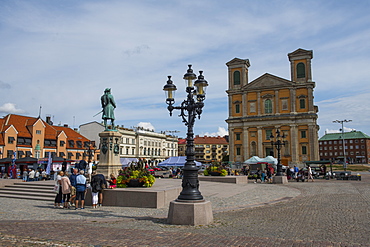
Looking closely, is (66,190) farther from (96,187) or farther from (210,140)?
(210,140)

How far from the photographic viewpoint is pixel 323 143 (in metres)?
140

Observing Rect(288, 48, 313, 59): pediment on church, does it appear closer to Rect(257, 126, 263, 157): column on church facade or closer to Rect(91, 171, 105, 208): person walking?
Rect(257, 126, 263, 157): column on church facade

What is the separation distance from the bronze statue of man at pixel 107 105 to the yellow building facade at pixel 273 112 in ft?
161

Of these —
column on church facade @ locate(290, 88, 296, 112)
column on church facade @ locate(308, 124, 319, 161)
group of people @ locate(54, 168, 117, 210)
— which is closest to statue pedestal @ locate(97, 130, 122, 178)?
group of people @ locate(54, 168, 117, 210)

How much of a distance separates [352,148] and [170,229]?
143 m

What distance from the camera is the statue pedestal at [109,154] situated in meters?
18.6

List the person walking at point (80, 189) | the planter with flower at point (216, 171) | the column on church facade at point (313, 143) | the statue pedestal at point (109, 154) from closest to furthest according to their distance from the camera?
the person walking at point (80, 189), the statue pedestal at point (109, 154), the planter with flower at point (216, 171), the column on church facade at point (313, 143)

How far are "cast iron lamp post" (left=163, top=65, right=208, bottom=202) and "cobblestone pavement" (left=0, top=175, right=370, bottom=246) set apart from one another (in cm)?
106

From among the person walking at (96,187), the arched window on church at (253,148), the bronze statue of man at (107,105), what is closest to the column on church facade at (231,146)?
the arched window on church at (253,148)

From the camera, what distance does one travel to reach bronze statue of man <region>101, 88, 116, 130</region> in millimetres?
19759

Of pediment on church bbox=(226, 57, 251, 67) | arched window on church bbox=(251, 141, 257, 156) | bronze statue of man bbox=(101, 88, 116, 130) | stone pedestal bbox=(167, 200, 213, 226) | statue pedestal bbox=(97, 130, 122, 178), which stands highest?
pediment on church bbox=(226, 57, 251, 67)

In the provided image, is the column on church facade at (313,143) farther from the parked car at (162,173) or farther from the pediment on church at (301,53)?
the parked car at (162,173)

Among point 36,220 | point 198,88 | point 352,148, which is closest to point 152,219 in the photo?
point 36,220

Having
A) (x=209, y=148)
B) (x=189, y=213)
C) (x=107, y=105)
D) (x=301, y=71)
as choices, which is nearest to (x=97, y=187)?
(x=189, y=213)
